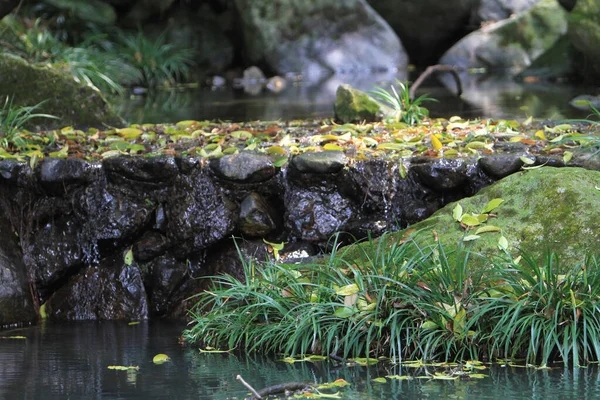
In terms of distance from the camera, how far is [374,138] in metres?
7.08

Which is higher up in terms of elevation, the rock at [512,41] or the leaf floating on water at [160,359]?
the rock at [512,41]

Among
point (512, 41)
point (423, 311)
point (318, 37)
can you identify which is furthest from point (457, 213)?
point (318, 37)

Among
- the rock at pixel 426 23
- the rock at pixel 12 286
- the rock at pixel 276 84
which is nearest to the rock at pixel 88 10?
the rock at pixel 276 84

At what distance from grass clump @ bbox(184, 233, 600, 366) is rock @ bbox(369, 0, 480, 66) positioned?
54.6ft

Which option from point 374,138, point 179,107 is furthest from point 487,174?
point 179,107

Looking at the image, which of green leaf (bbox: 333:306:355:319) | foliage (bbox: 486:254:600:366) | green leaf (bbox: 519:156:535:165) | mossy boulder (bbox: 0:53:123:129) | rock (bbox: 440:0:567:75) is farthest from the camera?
rock (bbox: 440:0:567:75)

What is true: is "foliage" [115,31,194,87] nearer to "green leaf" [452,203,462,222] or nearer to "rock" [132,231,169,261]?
Answer: "rock" [132,231,169,261]

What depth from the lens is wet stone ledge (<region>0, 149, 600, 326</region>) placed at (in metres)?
6.28

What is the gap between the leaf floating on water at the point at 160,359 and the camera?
15.7 feet

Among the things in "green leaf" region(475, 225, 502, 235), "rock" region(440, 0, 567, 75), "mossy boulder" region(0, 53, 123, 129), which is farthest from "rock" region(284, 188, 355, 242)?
"rock" region(440, 0, 567, 75)

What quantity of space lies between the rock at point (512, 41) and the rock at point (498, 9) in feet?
1.46

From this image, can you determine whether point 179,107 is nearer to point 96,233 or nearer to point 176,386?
point 96,233

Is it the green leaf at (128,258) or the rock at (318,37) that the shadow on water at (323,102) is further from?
the green leaf at (128,258)

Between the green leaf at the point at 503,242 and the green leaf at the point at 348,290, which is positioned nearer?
the green leaf at the point at 348,290
